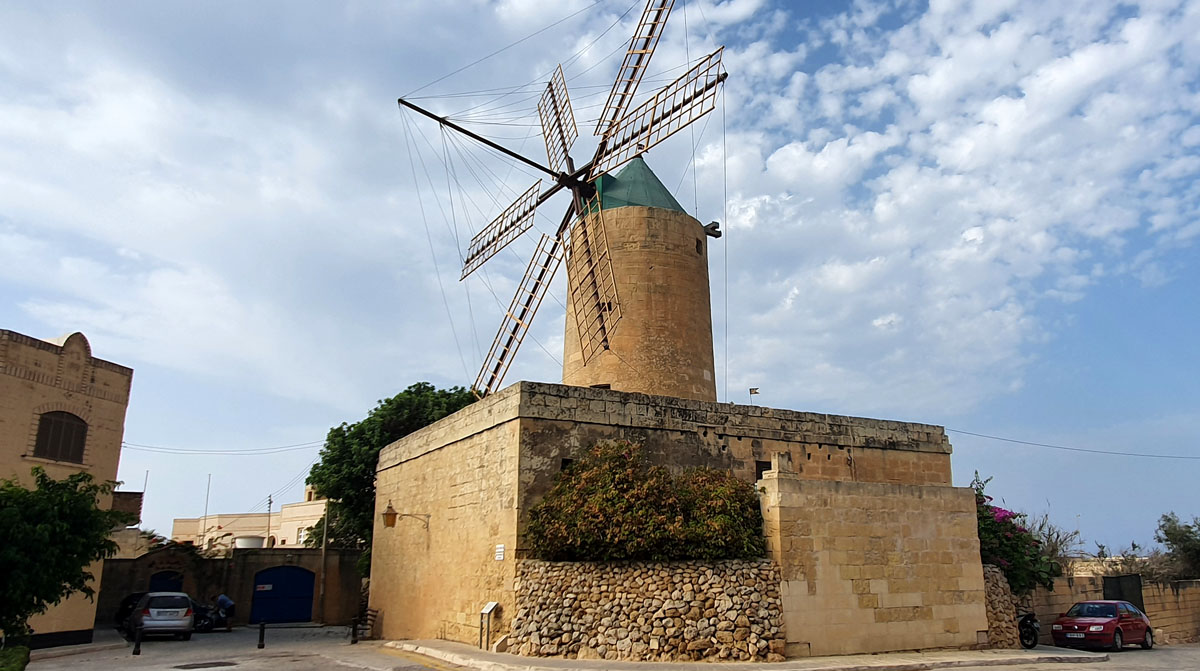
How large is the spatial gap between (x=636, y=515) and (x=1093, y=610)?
36.8 feet

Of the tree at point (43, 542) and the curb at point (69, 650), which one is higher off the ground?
the tree at point (43, 542)

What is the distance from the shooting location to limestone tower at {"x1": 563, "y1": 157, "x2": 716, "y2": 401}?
61.2 feet

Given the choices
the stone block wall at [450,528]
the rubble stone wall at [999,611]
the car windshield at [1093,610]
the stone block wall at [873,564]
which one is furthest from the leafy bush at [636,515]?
the car windshield at [1093,610]

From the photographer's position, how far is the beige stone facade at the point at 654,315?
18625mm

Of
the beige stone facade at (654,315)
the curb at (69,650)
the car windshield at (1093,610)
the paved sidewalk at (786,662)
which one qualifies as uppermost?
the beige stone facade at (654,315)

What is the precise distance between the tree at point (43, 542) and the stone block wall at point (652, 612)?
6750 millimetres

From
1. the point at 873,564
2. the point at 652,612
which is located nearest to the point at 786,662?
the point at 652,612

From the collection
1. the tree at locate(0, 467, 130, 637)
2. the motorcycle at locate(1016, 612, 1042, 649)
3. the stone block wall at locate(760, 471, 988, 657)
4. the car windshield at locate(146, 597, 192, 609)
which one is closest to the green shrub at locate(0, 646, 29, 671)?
the tree at locate(0, 467, 130, 637)

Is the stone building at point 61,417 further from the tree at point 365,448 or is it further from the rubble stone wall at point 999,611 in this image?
the rubble stone wall at point 999,611

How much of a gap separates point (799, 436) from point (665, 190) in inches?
315

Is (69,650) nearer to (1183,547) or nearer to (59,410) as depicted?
(59,410)

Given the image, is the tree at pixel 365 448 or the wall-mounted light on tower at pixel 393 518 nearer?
the wall-mounted light on tower at pixel 393 518

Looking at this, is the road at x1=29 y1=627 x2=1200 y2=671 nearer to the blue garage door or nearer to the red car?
the red car

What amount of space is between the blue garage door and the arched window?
1022 cm
